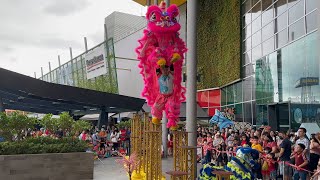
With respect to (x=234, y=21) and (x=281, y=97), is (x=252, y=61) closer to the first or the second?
(x=234, y=21)

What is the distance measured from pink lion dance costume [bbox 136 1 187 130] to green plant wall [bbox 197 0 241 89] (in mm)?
14222

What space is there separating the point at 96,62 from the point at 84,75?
19.7 feet

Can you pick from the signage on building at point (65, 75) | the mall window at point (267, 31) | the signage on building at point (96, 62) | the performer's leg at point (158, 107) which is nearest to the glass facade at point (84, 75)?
the signage on building at point (65, 75)

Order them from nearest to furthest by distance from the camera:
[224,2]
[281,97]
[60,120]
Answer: [60,120]
[281,97]
[224,2]

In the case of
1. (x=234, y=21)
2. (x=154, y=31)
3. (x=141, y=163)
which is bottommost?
(x=141, y=163)

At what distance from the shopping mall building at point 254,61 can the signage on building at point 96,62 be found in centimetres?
38

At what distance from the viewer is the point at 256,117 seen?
19625 mm

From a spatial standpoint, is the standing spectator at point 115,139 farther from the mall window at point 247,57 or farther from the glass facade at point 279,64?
the mall window at point 247,57

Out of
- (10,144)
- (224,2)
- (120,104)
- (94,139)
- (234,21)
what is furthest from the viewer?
(224,2)

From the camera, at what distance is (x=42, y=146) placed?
1026 centimetres

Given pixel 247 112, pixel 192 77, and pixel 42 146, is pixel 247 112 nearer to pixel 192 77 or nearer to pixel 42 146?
pixel 192 77

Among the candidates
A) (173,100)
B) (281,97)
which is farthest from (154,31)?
(281,97)

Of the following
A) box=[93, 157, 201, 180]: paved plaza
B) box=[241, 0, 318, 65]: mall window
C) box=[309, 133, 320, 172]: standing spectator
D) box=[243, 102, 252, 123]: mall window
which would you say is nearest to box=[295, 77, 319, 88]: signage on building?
box=[241, 0, 318, 65]: mall window

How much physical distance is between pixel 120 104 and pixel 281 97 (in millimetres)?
9251
